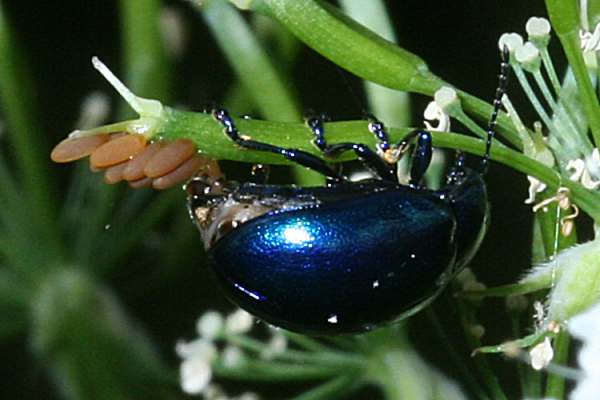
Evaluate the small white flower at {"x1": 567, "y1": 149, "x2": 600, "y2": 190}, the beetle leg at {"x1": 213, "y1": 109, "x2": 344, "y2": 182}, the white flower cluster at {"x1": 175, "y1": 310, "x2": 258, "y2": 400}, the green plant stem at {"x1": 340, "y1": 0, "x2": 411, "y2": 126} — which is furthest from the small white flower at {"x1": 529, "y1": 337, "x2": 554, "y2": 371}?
the white flower cluster at {"x1": 175, "y1": 310, "x2": 258, "y2": 400}

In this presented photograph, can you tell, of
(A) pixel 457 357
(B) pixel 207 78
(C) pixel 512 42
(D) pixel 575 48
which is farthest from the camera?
(B) pixel 207 78

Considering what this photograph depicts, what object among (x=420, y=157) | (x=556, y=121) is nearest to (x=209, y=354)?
(x=420, y=157)

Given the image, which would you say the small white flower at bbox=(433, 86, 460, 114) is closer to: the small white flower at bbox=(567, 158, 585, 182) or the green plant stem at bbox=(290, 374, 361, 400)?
→ the small white flower at bbox=(567, 158, 585, 182)

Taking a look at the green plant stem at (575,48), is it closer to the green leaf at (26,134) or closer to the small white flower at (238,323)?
the small white flower at (238,323)

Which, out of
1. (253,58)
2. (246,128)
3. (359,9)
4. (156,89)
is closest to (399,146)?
(246,128)

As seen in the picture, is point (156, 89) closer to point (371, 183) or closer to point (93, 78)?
point (93, 78)

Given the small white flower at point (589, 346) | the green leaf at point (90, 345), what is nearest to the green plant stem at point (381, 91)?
the small white flower at point (589, 346)

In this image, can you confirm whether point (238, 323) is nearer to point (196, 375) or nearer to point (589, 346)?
point (196, 375)
